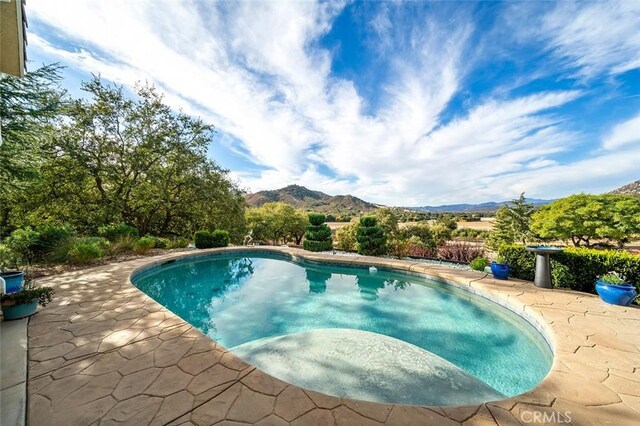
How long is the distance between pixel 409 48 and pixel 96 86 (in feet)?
48.1

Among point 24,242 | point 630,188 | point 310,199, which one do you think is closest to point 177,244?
point 24,242

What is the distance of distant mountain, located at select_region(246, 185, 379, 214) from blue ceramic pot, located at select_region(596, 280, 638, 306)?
57762 mm

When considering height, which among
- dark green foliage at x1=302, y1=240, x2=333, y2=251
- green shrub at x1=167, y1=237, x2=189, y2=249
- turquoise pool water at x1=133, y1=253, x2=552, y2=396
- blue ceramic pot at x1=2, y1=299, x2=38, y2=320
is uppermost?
blue ceramic pot at x1=2, y1=299, x2=38, y2=320

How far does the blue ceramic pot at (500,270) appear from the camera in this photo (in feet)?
20.3

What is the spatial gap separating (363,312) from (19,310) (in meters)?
5.86

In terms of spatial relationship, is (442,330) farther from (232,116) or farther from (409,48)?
(232,116)

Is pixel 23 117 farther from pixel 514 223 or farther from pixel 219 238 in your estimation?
pixel 514 223

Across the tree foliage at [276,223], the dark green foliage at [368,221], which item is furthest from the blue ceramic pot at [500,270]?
the tree foliage at [276,223]

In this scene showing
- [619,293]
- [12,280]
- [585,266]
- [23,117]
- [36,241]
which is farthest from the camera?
[36,241]

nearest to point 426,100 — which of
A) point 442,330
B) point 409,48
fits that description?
point 409,48

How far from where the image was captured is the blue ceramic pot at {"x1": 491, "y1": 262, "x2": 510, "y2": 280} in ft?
20.3

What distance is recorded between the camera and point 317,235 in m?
12.2

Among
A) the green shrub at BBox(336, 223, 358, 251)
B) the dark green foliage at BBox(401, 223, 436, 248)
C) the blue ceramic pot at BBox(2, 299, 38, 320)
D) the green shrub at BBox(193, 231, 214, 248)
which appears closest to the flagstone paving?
the blue ceramic pot at BBox(2, 299, 38, 320)

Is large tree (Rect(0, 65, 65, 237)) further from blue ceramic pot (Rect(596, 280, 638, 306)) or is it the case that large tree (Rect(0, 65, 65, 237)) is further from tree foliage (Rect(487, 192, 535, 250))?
tree foliage (Rect(487, 192, 535, 250))
